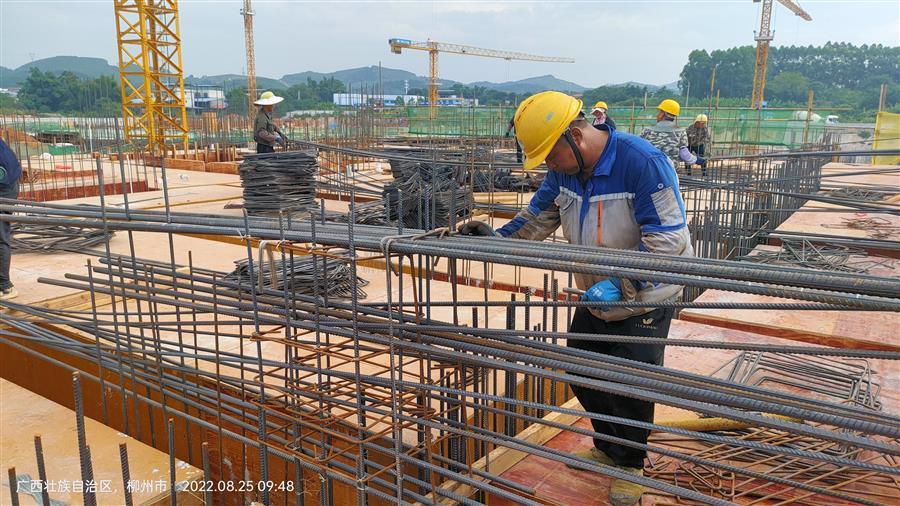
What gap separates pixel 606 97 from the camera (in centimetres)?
4981

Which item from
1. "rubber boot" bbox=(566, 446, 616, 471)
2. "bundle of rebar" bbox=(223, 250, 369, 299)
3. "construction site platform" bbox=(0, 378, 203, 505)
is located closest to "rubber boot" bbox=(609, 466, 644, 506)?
"rubber boot" bbox=(566, 446, 616, 471)

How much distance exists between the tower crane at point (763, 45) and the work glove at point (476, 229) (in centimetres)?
5359

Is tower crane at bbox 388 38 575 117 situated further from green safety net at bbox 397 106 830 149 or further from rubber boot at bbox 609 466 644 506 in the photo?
rubber boot at bbox 609 466 644 506

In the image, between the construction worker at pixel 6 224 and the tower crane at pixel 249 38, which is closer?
the construction worker at pixel 6 224

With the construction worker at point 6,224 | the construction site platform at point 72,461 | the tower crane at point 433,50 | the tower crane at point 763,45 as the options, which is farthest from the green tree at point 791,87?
the construction site platform at point 72,461

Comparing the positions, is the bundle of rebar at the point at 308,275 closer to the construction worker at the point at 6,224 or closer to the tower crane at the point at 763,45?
the construction worker at the point at 6,224

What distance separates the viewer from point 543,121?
8.42 feet

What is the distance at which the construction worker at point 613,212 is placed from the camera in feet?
8.31

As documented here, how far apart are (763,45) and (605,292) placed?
6491cm

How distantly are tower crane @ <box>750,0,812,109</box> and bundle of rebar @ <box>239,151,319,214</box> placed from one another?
49.1 meters

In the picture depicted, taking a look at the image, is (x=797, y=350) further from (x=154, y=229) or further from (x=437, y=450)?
(x=154, y=229)

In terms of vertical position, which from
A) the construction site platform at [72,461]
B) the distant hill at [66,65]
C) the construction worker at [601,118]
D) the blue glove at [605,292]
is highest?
the distant hill at [66,65]

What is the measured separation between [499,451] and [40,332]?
358 cm

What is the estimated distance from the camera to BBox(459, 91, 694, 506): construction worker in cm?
253
